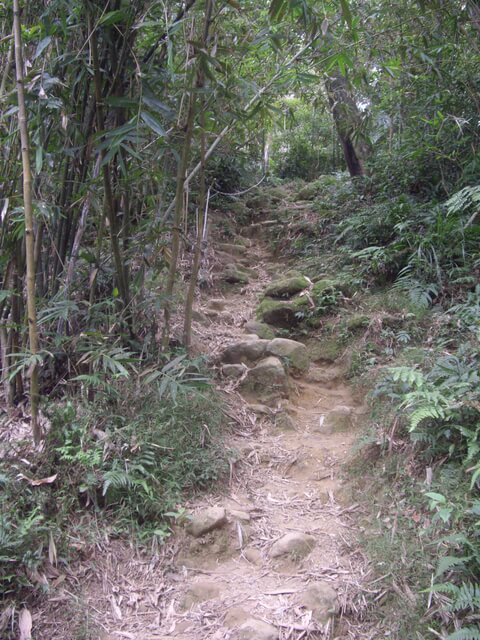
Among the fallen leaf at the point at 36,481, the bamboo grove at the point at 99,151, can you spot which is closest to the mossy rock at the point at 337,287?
the bamboo grove at the point at 99,151

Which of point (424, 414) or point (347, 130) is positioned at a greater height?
point (347, 130)

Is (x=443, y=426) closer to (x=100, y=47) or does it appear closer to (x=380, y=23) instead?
(x=100, y=47)

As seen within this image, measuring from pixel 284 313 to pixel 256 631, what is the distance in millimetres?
2641

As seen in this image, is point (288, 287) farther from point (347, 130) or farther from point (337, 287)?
point (347, 130)

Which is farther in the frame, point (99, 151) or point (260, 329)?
point (260, 329)

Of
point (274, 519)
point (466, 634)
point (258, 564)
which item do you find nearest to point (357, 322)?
point (274, 519)

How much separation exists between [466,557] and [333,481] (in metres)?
0.98

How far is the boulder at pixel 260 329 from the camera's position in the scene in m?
3.87

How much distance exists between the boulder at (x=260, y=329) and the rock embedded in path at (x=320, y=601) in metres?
2.14

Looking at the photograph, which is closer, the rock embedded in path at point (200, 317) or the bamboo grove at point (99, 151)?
the bamboo grove at point (99, 151)

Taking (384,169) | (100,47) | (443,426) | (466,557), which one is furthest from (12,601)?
(384,169)

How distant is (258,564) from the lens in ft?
6.90

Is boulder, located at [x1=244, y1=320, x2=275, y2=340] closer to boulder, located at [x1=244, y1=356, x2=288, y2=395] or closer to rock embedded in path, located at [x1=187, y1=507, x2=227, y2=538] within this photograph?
boulder, located at [x1=244, y1=356, x2=288, y2=395]

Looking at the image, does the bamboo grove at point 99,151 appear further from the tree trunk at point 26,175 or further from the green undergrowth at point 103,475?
the green undergrowth at point 103,475
